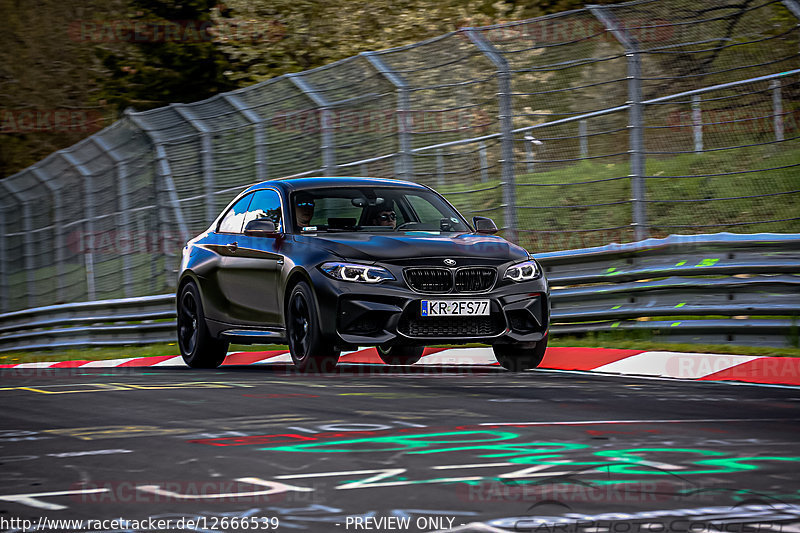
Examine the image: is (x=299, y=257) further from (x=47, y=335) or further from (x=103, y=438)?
(x=47, y=335)

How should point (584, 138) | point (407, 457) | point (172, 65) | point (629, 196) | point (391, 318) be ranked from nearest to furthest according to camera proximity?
1. point (407, 457)
2. point (391, 318)
3. point (629, 196)
4. point (584, 138)
5. point (172, 65)

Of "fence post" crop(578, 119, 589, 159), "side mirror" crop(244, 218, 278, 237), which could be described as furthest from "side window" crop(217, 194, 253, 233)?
"fence post" crop(578, 119, 589, 159)

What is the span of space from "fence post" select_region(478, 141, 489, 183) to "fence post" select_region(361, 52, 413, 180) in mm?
855

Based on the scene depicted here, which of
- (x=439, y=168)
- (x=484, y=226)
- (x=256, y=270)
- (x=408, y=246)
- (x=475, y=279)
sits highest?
(x=439, y=168)

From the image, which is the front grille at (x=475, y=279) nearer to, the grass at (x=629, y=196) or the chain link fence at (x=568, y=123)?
the grass at (x=629, y=196)

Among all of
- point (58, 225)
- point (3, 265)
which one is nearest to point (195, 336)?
point (58, 225)

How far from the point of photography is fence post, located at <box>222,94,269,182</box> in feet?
57.3

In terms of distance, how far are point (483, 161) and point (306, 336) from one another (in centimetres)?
452

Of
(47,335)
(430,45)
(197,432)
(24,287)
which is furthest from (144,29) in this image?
(197,432)

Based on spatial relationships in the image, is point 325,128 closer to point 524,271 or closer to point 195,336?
point 195,336

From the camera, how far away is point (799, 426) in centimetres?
708

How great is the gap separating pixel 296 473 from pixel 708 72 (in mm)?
8240

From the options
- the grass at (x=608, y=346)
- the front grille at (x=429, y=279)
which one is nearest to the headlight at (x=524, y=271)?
the front grille at (x=429, y=279)

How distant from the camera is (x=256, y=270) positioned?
11.3 metres
